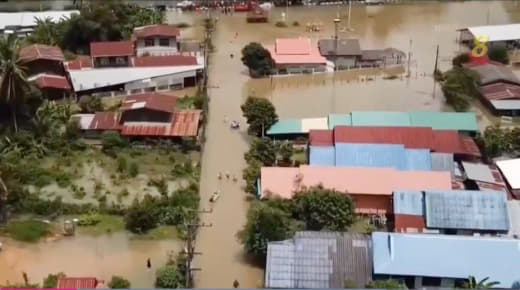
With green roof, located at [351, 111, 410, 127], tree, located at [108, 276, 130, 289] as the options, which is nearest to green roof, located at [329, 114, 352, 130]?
green roof, located at [351, 111, 410, 127]

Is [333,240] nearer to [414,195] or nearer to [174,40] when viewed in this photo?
[414,195]

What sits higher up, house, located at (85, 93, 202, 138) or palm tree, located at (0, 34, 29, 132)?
palm tree, located at (0, 34, 29, 132)

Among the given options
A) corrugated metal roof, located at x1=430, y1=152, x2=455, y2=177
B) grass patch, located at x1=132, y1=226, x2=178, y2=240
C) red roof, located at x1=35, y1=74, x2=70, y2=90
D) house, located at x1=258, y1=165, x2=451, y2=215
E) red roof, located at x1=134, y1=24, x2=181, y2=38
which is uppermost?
red roof, located at x1=134, y1=24, x2=181, y2=38

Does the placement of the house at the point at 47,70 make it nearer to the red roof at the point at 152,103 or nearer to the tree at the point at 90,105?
the tree at the point at 90,105

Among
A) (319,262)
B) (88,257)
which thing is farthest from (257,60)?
(319,262)

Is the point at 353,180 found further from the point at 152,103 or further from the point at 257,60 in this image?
the point at 257,60

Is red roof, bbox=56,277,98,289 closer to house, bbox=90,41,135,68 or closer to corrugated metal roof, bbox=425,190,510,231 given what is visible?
corrugated metal roof, bbox=425,190,510,231

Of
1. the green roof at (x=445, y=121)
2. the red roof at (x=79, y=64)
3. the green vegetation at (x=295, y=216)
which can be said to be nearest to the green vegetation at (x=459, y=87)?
the green roof at (x=445, y=121)
